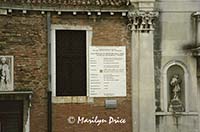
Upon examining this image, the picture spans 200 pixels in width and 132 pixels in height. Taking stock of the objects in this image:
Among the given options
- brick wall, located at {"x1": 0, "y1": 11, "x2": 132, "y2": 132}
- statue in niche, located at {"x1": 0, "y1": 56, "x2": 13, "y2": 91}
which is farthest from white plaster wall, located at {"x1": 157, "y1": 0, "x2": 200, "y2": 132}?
statue in niche, located at {"x1": 0, "y1": 56, "x2": 13, "y2": 91}

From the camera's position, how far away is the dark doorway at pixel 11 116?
1548 centimetres

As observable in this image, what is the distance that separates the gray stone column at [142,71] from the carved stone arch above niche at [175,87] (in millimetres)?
521

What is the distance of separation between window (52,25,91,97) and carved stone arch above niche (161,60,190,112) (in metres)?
3.17

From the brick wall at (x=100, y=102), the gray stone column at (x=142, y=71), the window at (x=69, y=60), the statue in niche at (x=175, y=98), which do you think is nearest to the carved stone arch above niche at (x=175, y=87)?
the statue in niche at (x=175, y=98)

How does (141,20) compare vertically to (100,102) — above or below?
above

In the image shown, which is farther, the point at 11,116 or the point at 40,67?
the point at 40,67

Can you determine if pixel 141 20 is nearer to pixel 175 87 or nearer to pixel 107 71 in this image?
pixel 107 71

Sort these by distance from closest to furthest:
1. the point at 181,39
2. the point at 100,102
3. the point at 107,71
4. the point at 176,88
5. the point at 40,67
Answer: the point at 40,67 → the point at 100,102 → the point at 107,71 → the point at 176,88 → the point at 181,39

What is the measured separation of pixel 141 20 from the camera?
16516mm

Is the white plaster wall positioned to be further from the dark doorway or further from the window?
the dark doorway

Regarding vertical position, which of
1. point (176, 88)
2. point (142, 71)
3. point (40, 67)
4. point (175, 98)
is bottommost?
point (175, 98)

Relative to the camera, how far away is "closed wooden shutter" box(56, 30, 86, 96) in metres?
16.2

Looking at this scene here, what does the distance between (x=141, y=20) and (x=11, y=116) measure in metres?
6.24

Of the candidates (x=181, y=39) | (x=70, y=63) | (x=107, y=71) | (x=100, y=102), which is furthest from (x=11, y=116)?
(x=181, y=39)
